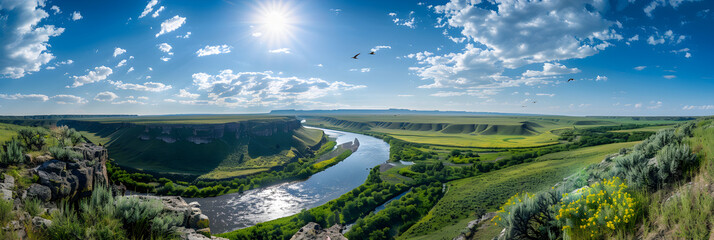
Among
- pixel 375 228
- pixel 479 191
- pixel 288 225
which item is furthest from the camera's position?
pixel 479 191

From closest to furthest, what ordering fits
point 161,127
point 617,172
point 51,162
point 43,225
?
point 43,225 → point 617,172 → point 51,162 → point 161,127

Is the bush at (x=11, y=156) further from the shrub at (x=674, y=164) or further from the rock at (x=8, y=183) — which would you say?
the shrub at (x=674, y=164)

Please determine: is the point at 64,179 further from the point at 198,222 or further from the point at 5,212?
the point at 5,212

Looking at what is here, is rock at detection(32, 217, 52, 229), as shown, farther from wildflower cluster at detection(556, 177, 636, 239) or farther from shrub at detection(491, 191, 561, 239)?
wildflower cluster at detection(556, 177, 636, 239)

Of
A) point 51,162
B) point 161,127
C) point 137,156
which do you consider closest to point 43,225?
point 51,162

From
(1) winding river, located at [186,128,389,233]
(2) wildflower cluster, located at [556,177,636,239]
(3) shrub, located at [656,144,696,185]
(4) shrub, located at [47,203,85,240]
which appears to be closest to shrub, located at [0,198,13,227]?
(4) shrub, located at [47,203,85,240]

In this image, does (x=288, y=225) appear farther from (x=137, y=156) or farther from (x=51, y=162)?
(x=137, y=156)
